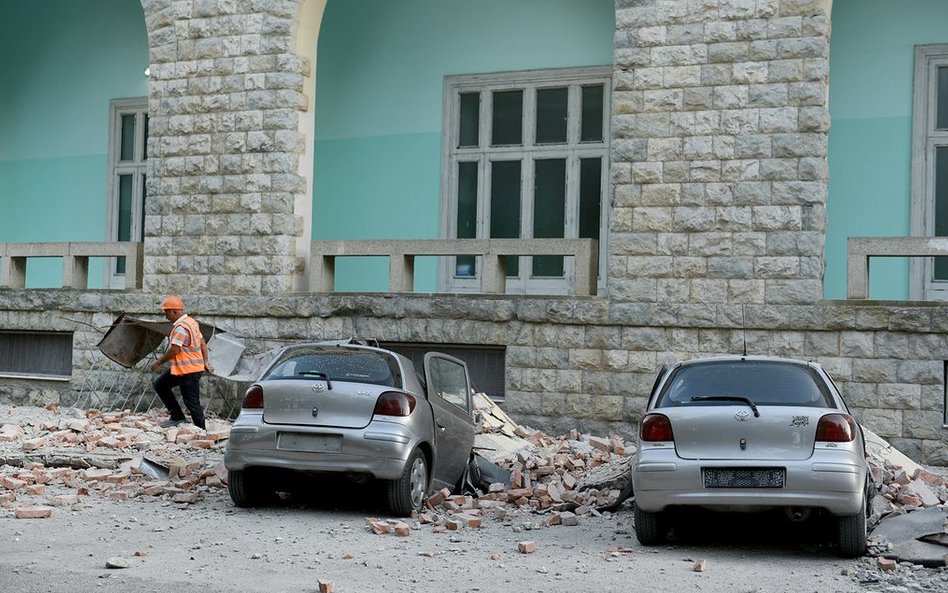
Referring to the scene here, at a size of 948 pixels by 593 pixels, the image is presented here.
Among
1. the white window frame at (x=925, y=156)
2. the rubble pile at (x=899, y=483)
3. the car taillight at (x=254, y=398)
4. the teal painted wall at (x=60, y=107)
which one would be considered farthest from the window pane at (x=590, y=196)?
the car taillight at (x=254, y=398)

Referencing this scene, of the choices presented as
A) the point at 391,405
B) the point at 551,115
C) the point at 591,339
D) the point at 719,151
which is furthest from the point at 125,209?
the point at 391,405

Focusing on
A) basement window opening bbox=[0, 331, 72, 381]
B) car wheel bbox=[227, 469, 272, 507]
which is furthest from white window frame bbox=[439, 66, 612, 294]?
car wheel bbox=[227, 469, 272, 507]

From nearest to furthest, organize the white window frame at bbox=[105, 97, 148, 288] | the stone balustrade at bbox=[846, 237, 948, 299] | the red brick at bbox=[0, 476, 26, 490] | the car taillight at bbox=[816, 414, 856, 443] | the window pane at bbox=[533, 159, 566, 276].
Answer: the car taillight at bbox=[816, 414, 856, 443] → the red brick at bbox=[0, 476, 26, 490] → the stone balustrade at bbox=[846, 237, 948, 299] → the window pane at bbox=[533, 159, 566, 276] → the white window frame at bbox=[105, 97, 148, 288]

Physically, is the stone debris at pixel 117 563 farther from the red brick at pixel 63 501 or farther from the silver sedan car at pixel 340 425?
the red brick at pixel 63 501

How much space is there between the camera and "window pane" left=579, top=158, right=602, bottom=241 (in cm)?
1800

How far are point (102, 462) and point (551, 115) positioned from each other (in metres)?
8.51

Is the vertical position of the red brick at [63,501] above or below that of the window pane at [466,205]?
below

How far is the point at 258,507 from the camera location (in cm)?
1056

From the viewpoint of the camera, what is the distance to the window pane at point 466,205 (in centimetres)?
1873

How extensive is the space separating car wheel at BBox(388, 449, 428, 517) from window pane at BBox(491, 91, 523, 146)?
8914 mm

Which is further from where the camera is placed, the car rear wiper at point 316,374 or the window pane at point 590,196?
the window pane at point 590,196

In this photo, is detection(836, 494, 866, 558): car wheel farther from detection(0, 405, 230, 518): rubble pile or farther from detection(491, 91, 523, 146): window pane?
detection(491, 91, 523, 146): window pane

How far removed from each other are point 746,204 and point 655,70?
1.97 meters

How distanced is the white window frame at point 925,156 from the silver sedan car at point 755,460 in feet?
25.6
